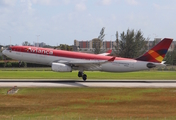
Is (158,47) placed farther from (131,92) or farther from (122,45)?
(122,45)

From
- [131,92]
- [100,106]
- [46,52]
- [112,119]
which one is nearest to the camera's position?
[112,119]

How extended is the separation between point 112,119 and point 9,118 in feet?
27.6

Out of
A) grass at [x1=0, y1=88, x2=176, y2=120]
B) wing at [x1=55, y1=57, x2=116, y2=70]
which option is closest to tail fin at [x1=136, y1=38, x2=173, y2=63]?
wing at [x1=55, y1=57, x2=116, y2=70]

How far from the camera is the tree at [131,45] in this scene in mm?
118906

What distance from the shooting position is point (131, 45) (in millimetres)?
119688

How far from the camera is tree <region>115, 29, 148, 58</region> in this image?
11891cm

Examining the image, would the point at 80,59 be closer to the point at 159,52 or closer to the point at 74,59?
the point at 74,59

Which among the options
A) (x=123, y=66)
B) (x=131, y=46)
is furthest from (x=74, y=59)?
(x=131, y=46)

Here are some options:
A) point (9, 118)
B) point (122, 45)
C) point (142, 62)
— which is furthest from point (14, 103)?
point (122, 45)

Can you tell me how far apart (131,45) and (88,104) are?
91.4 metres

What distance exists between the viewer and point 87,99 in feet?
109

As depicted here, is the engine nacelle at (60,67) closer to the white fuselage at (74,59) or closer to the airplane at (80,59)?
the airplane at (80,59)

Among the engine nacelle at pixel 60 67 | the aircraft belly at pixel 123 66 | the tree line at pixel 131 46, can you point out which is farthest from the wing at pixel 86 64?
the tree line at pixel 131 46

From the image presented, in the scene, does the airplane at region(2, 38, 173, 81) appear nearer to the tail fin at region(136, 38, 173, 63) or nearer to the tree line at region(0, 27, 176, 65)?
the tail fin at region(136, 38, 173, 63)
